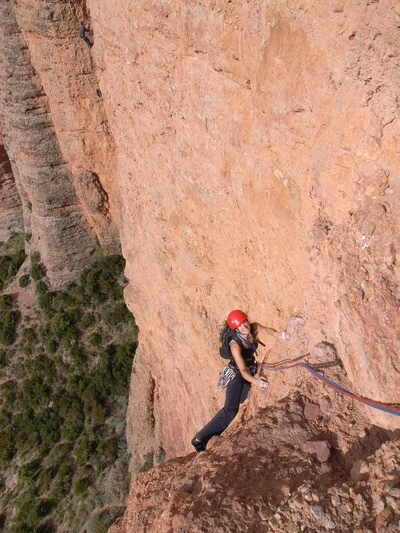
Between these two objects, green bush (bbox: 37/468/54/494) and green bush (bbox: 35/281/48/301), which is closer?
green bush (bbox: 37/468/54/494)

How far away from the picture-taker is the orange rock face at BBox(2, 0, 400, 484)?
3006mm

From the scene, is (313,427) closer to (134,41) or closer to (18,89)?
(134,41)

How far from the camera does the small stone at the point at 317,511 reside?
7.98 ft

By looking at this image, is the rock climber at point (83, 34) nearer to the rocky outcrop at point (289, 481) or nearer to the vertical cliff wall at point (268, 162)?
the vertical cliff wall at point (268, 162)

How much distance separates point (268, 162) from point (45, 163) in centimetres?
1196

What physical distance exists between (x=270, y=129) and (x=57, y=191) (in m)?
12.4

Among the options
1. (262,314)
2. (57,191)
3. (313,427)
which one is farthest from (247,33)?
(57,191)

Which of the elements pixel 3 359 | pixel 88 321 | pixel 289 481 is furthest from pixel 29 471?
pixel 289 481

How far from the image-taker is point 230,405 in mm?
5430

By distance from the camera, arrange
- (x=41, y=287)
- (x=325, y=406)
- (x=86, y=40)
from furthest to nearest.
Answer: (x=41, y=287) < (x=86, y=40) < (x=325, y=406)

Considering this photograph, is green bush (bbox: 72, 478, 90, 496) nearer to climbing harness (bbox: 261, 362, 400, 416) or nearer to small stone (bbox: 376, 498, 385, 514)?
climbing harness (bbox: 261, 362, 400, 416)

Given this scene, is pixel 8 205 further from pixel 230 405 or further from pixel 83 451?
pixel 230 405

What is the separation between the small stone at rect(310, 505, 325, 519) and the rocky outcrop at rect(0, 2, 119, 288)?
468 inches

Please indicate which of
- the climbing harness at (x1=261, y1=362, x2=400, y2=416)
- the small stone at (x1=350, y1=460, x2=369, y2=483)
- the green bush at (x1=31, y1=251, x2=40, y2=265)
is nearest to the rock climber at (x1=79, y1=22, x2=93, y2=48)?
the climbing harness at (x1=261, y1=362, x2=400, y2=416)
